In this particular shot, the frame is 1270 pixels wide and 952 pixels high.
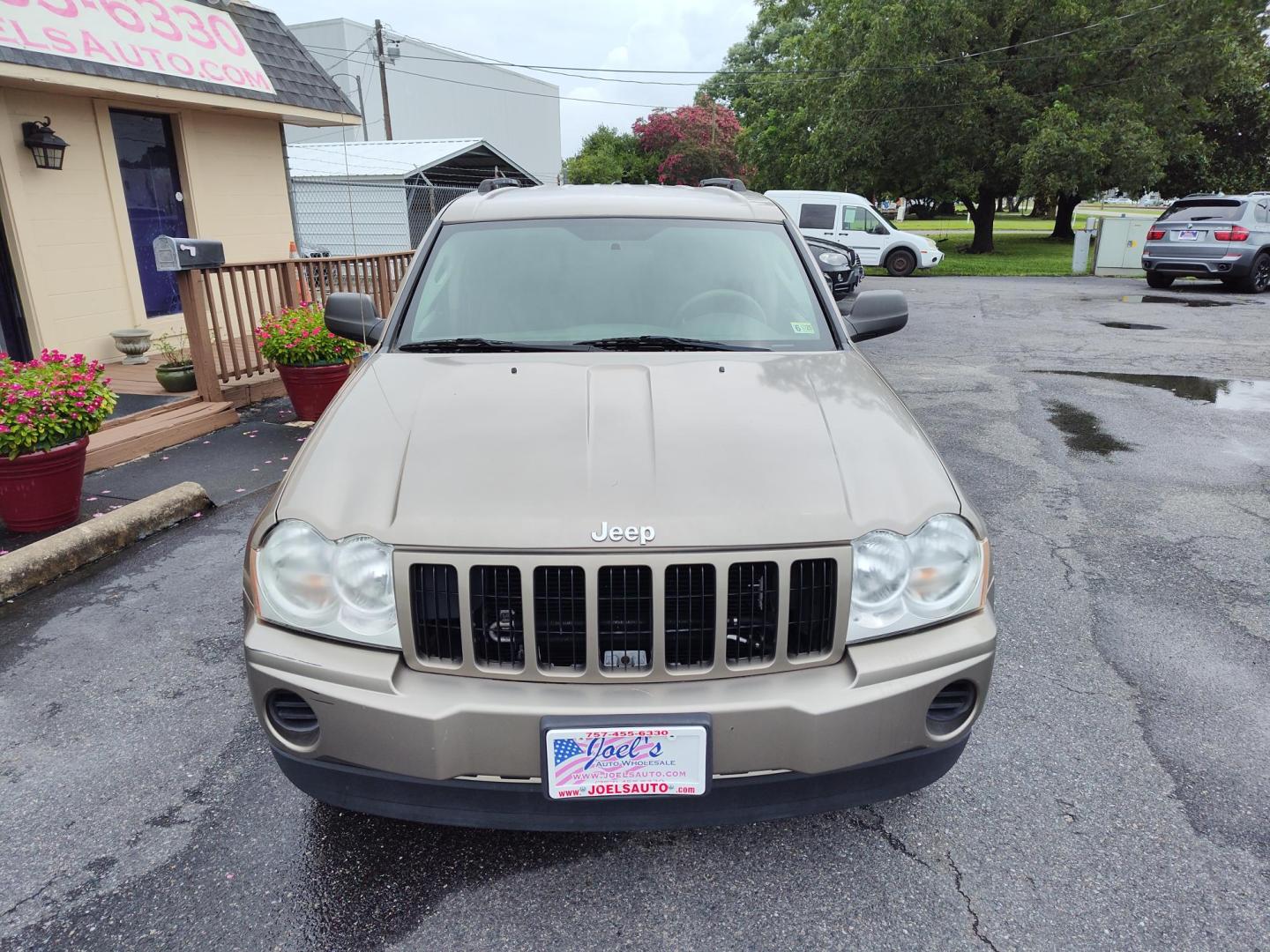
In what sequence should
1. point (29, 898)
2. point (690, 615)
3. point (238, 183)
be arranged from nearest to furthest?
point (690, 615), point (29, 898), point (238, 183)

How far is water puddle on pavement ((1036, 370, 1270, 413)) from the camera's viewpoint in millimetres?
8000

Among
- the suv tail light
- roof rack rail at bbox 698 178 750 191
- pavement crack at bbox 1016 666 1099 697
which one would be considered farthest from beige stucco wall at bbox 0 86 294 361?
the suv tail light

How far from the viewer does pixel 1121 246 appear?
20.3 m

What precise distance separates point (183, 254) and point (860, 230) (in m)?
18.5

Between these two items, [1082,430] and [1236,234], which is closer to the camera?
[1082,430]

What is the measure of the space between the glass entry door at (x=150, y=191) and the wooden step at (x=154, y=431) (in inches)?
101

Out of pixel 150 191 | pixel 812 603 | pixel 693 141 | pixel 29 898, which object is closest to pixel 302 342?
pixel 150 191

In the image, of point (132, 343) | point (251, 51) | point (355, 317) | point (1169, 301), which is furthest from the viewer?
point (1169, 301)

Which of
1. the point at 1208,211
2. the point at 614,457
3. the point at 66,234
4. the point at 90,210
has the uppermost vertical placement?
the point at 90,210

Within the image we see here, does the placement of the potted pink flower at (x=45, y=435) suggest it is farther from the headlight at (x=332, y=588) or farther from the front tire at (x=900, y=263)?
the front tire at (x=900, y=263)

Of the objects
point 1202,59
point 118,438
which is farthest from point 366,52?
point 118,438

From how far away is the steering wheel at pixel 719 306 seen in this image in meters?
3.21

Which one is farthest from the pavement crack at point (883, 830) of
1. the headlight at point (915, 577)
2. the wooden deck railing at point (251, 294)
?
the wooden deck railing at point (251, 294)

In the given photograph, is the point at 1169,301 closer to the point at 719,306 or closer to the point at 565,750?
the point at 719,306
